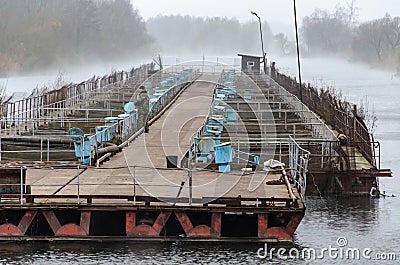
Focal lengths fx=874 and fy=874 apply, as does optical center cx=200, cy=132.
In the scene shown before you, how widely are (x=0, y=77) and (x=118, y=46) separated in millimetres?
46660

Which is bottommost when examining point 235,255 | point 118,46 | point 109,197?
point 235,255

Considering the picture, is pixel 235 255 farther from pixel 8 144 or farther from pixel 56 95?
pixel 56 95

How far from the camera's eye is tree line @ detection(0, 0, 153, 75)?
340 ft

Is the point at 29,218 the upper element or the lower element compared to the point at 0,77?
lower

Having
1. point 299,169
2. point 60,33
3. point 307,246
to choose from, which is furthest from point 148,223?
point 60,33

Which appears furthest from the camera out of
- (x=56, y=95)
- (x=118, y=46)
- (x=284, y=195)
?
(x=118, y=46)

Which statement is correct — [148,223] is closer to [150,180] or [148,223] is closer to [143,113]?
[150,180]

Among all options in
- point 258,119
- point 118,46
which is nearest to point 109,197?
point 258,119

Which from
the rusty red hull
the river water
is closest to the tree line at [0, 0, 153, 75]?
the river water

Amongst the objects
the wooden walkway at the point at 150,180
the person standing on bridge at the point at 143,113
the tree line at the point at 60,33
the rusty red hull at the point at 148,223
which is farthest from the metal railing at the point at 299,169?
the tree line at the point at 60,33

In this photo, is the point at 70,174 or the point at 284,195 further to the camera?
the point at 70,174

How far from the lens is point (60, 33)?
379 feet

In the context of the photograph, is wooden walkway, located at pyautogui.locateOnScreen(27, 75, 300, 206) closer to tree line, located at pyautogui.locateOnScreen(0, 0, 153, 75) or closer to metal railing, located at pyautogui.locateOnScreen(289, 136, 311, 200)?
metal railing, located at pyautogui.locateOnScreen(289, 136, 311, 200)

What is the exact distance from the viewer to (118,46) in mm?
143875
